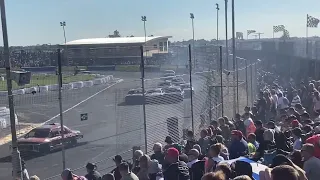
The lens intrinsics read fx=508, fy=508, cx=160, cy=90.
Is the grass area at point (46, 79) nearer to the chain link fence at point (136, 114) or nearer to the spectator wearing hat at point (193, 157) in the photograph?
the chain link fence at point (136, 114)

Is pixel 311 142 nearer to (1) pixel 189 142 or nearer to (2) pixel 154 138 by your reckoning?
(1) pixel 189 142

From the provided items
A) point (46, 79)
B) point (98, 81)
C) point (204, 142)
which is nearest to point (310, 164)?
point (204, 142)

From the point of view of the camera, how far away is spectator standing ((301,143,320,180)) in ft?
22.5

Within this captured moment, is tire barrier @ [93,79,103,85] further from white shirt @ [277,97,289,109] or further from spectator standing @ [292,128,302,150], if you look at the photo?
spectator standing @ [292,128,302,150]

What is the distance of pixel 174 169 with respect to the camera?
25.3 ft

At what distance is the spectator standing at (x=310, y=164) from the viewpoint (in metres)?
6.86

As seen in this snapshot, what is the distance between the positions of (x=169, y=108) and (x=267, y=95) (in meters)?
4.08

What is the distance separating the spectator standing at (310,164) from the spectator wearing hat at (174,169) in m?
1.80

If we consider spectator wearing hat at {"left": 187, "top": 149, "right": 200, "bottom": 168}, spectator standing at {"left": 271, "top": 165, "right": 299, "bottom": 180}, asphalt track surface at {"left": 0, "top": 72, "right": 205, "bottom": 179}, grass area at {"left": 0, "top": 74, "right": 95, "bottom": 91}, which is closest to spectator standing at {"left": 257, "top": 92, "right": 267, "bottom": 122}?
asphalt track surface at {"left": 0, "top": 72, "right": 205, "bottom": 179}

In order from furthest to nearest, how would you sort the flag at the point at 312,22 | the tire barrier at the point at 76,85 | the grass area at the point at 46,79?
the tire barrier at the point at 76,85
the grass area at the point at 46,79
the flag at the point at 312,22

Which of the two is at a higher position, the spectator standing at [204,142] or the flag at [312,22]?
the flag at [312,22]

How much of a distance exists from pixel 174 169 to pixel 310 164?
201 centimetres

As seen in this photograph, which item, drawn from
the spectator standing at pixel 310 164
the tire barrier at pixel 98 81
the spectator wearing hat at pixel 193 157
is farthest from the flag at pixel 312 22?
the spectator standing at pixel 310 164

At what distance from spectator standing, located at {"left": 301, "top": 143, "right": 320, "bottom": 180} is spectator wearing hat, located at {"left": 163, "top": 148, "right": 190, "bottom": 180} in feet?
5.92
